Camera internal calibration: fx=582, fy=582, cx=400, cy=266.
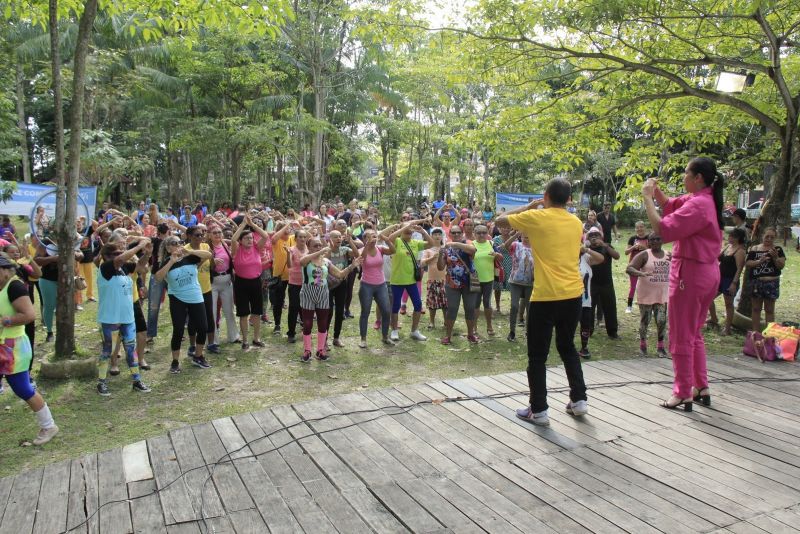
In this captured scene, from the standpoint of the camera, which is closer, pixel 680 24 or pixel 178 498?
pixel 178 498

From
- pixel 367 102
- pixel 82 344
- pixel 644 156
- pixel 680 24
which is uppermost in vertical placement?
pixel 367 102

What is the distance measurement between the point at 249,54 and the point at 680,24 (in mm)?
17267

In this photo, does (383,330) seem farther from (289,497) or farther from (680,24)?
(680,24)

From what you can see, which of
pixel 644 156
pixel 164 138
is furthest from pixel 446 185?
pixel 644 156

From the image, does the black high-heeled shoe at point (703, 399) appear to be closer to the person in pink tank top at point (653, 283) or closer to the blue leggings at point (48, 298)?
the person in pink tank top at point (653, 283)

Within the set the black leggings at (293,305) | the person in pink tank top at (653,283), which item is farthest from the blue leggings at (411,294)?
the person in pink tank top at (653,283)

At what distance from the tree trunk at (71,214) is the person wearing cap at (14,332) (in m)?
2.07

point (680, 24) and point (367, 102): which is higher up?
point (367, 102)

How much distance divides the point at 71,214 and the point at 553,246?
576cm

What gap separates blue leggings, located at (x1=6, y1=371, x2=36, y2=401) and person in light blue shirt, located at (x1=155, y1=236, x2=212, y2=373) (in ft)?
7.52

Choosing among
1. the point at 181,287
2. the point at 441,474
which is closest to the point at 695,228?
the point at 441,474

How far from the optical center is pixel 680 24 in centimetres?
873

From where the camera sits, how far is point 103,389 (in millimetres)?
6570

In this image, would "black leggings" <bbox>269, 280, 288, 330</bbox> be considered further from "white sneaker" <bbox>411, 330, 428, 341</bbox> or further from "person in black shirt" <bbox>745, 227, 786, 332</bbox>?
"person in black shirt" <bbox>745, 227, 786, 332</bbox>
